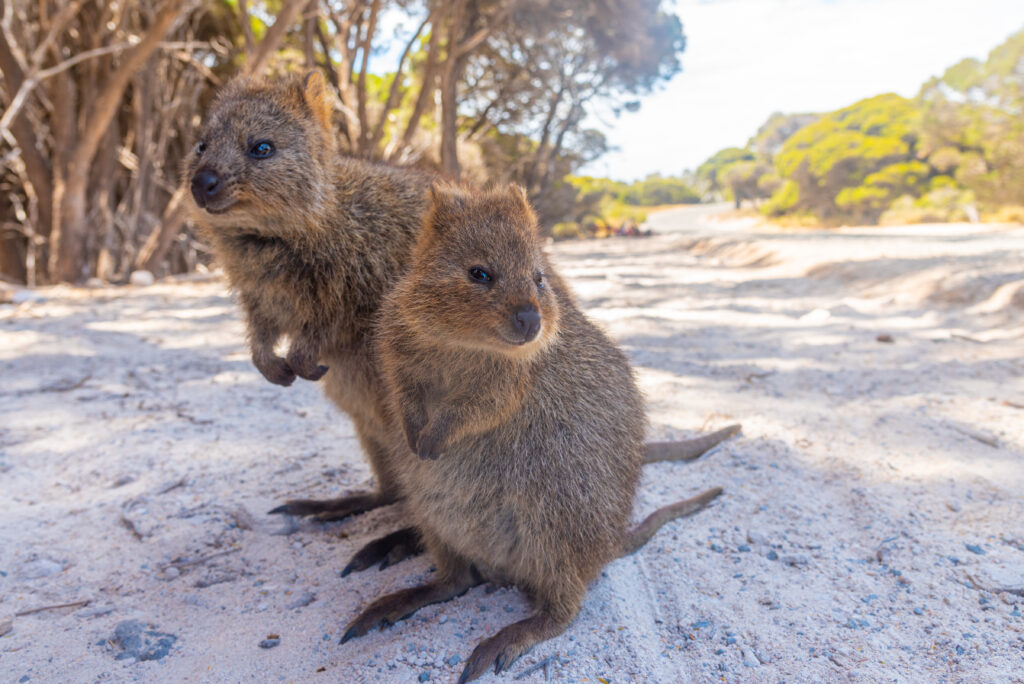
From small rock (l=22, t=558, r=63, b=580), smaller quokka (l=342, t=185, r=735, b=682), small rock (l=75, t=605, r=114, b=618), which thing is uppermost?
smaller quokka (l=342, t=185, r=735, b=682)

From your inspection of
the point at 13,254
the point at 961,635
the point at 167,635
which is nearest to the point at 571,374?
the point at 961,635

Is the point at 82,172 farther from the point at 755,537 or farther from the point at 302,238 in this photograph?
the point at 755,537

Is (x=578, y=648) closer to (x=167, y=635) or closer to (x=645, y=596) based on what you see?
(x=645, y=596)

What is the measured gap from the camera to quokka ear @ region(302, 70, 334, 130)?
9.14ft

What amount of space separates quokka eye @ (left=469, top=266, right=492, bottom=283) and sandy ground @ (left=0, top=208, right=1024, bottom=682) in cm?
122

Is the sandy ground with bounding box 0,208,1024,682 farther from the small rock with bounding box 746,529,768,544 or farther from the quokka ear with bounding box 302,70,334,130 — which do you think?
the quokka ear with bounding box 302,70,334,130

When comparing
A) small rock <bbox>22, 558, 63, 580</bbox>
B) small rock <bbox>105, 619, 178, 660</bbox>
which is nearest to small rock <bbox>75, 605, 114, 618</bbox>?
small rock <bbox>105, 619, 178, 660</bbox>

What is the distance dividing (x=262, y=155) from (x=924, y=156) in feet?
98.8

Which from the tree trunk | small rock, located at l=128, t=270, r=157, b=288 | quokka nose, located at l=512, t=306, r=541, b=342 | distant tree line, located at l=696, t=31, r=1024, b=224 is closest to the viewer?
quokka nose, located at l=512, t=306, r=541, b=342

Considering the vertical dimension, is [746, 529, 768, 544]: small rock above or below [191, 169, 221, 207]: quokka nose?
below

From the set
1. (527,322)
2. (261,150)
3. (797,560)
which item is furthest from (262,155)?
(797,560)

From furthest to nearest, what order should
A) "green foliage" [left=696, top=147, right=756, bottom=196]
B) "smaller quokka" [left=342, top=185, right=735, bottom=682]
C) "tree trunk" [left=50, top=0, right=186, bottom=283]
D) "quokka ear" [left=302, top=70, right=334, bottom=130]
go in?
"green foliage" [left=696, top=147, right=756, bottom=196] → "tree trunk" [left=50, top=0, right=186, bottom=283] → "quokka ear" [left=302, top=70, right=334, bottom=130] → "smaller quokka" [left=342, top=185, right=735, bottom=682]

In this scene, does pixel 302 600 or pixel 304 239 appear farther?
pixel 304 239

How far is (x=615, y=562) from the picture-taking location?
8.35ft
